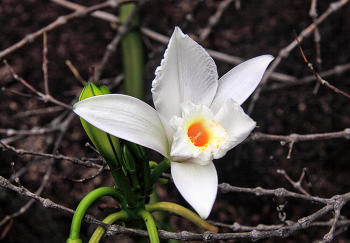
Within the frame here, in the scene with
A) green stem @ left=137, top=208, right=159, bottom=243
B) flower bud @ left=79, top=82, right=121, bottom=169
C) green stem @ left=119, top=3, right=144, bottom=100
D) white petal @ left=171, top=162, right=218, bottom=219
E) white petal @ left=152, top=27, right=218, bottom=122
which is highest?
green stem @ left=119, top=3, right=144, bottom=100

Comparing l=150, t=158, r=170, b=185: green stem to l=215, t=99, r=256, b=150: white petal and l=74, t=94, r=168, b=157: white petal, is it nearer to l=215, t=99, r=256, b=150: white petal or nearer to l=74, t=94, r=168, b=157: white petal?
l=74, t=94, r=168, b=157: white petal

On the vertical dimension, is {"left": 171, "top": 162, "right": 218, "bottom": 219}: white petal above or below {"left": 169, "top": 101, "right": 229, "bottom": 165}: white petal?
below

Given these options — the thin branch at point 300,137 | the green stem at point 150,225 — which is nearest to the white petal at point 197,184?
the green stem at point 150,225

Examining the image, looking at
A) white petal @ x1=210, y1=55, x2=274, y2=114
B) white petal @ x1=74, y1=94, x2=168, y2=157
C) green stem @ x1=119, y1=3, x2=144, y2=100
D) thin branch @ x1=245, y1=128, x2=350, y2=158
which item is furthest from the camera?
green stem @ x1=119, y1=3, x2=144, y2=100

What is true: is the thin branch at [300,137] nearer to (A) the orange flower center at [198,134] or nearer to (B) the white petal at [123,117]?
(A) the orange flower center at [198,134]

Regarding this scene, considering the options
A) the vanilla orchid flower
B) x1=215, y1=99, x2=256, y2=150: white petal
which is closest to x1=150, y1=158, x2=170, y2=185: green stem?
the vanilla orchid flower

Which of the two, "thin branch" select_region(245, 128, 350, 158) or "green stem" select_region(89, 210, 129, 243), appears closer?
"green stem" select_region(89, 210, 129, 243)
